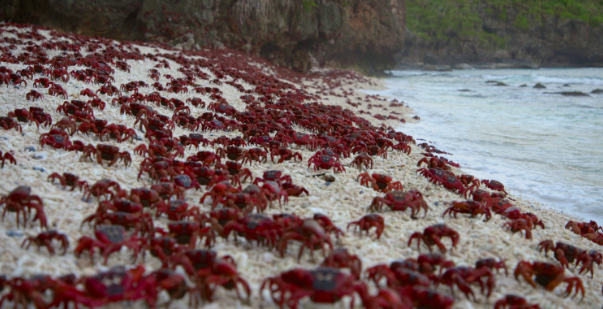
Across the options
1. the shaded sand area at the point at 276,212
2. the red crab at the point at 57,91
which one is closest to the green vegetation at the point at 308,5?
the shaded sand area at the point at 276,212

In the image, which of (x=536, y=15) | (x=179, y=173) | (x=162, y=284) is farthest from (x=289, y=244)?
(x=536, y=15)

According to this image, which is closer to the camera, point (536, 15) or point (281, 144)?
point (281, 144)

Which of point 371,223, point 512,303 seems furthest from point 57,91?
point 512,303

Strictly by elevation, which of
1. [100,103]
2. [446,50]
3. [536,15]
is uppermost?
[536,15]

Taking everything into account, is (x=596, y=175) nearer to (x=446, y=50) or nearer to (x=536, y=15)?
(x=446, y=50)

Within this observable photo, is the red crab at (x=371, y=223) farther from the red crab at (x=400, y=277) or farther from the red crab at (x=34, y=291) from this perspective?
the red crab at (x=34, y=291)

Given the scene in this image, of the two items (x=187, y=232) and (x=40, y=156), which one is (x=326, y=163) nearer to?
(x=187, y=232)
